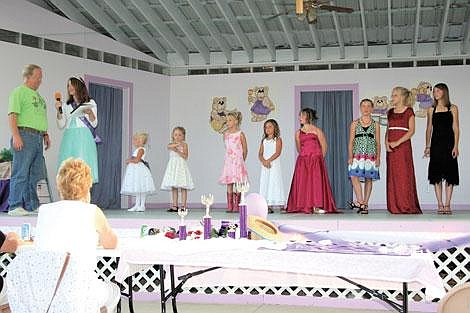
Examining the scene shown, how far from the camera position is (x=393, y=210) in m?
7.75

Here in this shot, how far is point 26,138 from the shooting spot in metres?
6.91

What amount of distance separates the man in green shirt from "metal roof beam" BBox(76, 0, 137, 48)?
3.71 metres

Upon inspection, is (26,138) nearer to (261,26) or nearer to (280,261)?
(280,261)

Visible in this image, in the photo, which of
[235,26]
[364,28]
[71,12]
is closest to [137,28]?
[71,12]

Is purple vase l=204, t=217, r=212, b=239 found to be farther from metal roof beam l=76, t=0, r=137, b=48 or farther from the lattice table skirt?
metal roof beam l=76, t=0, r=137, b=48

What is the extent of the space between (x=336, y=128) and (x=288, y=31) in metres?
2.33

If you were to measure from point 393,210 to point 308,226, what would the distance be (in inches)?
84.5

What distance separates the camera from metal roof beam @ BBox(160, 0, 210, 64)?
10.2 m

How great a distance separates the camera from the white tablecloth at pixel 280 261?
302 cm

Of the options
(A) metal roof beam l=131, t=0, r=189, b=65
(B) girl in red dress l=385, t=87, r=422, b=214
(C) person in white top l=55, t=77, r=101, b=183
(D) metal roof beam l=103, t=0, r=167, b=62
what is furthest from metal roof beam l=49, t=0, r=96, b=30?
(B) girl in red dress l=385, t=87, r=422, b=214

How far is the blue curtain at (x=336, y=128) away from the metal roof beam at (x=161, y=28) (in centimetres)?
248

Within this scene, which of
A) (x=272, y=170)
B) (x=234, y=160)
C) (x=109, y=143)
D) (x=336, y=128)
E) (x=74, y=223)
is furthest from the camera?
(x=336, y=128)

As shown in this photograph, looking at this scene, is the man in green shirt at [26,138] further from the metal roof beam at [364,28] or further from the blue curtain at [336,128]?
the blue curtain at [336,128]

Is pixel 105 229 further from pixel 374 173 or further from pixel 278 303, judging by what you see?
pixel 374 173
